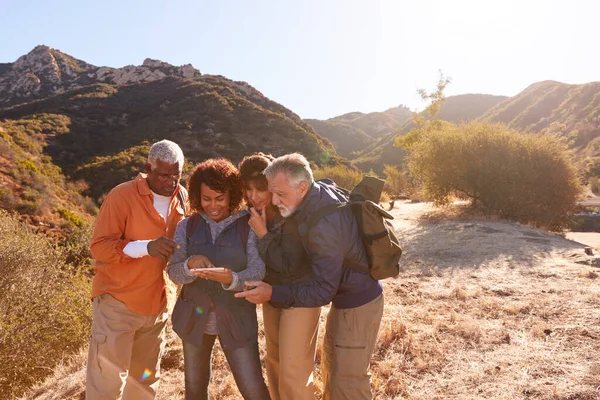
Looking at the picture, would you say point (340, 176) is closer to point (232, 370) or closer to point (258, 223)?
point (258, 223)

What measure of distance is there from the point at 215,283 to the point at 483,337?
3.75m

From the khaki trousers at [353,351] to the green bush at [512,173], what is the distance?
13261 mm

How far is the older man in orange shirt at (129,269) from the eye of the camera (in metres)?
2.21

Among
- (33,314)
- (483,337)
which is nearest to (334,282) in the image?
(483,337)

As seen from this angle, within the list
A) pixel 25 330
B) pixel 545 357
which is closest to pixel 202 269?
pixel 545 357

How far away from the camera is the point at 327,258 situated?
1896 millimetres

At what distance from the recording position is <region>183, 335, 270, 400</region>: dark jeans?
2090 mm

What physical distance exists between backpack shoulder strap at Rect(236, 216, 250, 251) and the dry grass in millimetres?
1938

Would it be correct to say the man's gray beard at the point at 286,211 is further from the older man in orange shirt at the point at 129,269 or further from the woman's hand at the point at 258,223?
the older man in orange shirt at the point at 129,269

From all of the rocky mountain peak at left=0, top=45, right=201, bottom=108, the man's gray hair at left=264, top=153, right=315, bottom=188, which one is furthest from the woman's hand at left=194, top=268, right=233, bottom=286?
the rocky mountain peak at left=0, top=45, right=201, bottom=108

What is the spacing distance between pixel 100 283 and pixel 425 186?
14.9 metres

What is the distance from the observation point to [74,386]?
3.60 meters

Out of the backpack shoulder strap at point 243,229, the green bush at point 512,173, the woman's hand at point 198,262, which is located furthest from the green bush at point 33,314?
the green bush at point 512,173

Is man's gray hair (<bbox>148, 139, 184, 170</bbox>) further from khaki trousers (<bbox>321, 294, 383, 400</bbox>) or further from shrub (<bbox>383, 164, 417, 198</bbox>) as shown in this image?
shrub (<bbox>383, 164, 417, 198</bbox>)
